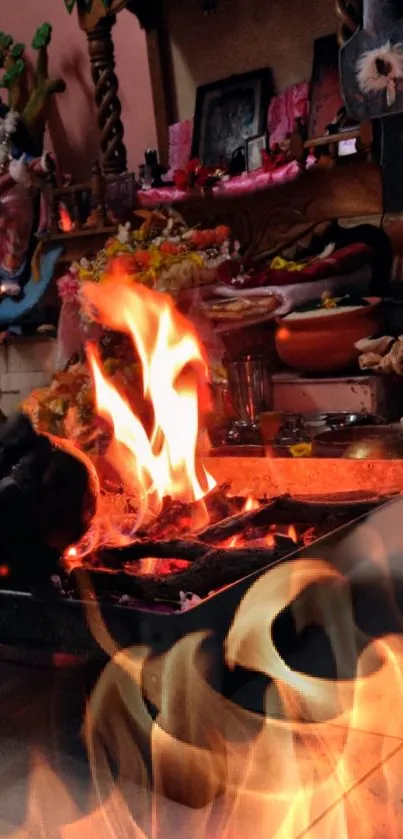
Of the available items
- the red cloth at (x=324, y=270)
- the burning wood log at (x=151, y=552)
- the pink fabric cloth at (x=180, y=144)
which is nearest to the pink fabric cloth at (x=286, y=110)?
the pink fabric cloth at (x=180, y=144)

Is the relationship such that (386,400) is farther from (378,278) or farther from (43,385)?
(43,385)

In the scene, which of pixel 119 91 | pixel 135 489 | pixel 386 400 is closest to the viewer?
pixel 135 489

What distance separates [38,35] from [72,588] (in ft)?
11.8

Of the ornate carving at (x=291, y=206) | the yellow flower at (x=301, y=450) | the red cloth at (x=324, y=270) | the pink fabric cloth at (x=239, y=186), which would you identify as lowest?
the yellow flower at (x=301, y=450)

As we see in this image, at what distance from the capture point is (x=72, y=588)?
5.30 ft

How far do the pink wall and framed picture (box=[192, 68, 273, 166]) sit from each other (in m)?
0.42

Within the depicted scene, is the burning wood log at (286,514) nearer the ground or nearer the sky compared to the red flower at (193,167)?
nearer the ground

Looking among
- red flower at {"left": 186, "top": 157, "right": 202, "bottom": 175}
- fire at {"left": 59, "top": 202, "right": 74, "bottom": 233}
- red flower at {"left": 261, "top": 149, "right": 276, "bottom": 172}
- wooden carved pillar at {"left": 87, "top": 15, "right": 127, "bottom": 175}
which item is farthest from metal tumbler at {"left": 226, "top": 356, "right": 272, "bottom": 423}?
fire at {"left": 59, "top": 202, "right": 74, "bottom": 233}

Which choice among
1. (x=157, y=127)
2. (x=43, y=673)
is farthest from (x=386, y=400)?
(x=157, y=127)

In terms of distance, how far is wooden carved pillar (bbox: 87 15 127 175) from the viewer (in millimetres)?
3850

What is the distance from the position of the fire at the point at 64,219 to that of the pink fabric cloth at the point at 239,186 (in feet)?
1.94

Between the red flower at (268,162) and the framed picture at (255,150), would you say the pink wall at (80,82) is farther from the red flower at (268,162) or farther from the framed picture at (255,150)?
the red flower at (268,162)

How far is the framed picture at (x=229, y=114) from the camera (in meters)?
3.66

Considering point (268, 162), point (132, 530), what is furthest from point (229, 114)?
point (132, 530)
